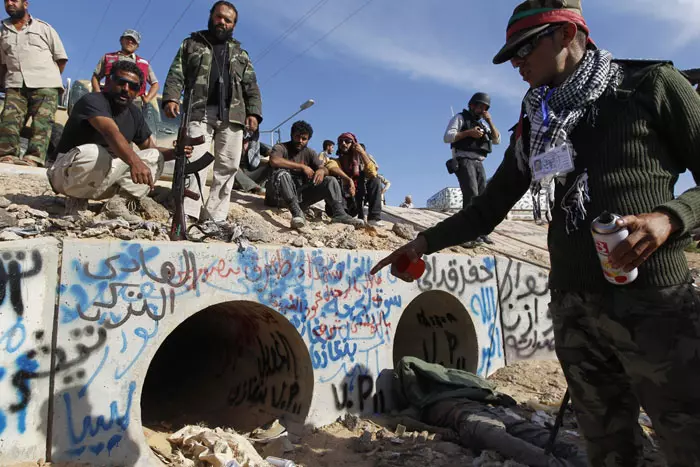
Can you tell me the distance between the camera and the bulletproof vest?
6.75 metres

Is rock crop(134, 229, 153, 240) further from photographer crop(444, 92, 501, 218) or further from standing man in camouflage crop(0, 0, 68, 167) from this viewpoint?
photographer crop(444, 92, 501, 218)

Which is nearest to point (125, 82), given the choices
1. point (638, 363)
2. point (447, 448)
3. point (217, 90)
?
point (217, 90)

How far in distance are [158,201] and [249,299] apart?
1759mm

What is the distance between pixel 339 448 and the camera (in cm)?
419

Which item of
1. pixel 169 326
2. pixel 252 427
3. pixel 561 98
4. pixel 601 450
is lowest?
pixel 252 427

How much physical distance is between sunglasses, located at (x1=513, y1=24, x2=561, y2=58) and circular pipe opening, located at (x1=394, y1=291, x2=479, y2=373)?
3.94 meters

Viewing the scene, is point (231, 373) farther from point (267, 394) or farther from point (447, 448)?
point (447, 448)

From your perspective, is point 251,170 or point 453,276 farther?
point 251,170

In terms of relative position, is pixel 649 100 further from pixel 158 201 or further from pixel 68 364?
pixel 158 201

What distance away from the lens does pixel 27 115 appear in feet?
20.0

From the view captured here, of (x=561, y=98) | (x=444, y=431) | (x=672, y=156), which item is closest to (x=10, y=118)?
(x=444, y=431)

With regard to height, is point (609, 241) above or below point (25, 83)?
below

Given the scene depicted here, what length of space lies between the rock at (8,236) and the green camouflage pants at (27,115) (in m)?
2.92

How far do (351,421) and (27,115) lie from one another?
4856 mm
